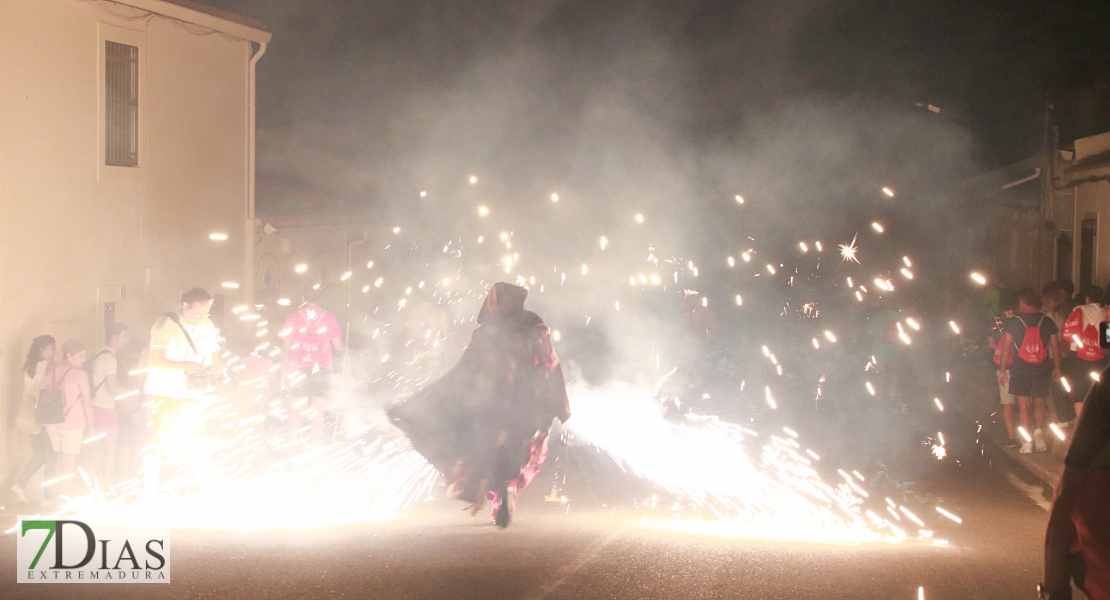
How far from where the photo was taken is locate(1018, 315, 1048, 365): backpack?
850cm

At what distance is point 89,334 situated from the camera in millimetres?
8828

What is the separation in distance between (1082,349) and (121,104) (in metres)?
9.95

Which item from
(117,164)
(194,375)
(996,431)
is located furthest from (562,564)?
(996,431)

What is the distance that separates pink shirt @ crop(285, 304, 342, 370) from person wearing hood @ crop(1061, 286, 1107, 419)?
7.26 m

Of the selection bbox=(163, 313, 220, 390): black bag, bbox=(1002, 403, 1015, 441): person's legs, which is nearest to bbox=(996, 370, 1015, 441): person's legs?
bbox=(1002, 403, 1015, 441): person's legs

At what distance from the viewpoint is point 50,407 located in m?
7.00

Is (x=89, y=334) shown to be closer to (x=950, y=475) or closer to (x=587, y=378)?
(x=587, y=378)

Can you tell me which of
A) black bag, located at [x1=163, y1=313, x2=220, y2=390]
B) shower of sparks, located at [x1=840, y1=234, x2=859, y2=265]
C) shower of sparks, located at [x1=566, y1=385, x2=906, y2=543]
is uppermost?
shower of sparks, located at [x1=840, y1=234, x2=859, y2=265]

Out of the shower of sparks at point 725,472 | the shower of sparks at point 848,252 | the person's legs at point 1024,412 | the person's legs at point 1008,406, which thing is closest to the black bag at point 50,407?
the shower of sparks at point 725,472

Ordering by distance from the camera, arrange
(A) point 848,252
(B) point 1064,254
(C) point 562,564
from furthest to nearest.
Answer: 1. (B) point 1064,254
2. (A) point 848,252
3. (C) point 562,564

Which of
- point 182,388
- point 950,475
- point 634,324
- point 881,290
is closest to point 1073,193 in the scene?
point 881,290

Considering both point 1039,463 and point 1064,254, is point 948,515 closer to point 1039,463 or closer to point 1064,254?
point 1039,463

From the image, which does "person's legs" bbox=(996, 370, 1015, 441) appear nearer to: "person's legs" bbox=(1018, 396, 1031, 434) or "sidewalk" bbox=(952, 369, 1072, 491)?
"sidewalk" bbox=(952, 369, 1072, 491)

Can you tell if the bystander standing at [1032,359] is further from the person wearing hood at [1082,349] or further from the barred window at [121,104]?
the barred window at [121,104]
